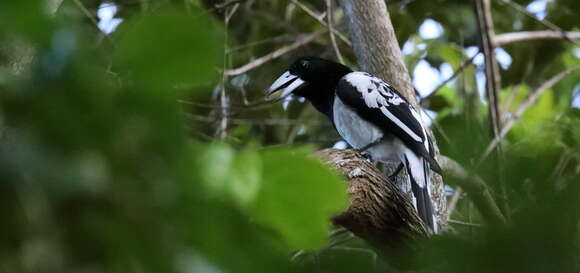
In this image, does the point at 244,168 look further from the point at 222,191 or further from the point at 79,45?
the point at 79,45

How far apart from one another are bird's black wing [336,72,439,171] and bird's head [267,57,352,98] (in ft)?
1.85

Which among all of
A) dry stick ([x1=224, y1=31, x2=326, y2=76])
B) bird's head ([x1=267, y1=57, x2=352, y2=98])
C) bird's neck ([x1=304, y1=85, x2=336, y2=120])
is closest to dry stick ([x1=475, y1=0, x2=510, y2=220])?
bird's head ([x1=267, y1=57, x2=352, y2=98])

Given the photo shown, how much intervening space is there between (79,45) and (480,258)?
38cm

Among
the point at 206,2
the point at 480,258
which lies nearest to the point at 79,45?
the point at 480,258

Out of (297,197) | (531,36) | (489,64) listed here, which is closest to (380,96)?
(489,64)

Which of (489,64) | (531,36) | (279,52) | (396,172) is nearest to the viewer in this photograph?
(396,172)

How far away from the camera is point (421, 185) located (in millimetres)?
4246

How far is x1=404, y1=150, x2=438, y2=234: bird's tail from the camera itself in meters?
3.93

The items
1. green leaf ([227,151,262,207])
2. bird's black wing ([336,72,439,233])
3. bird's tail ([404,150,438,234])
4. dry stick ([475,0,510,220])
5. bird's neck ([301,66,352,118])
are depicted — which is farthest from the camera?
bird's neck ([301,66,352,118])

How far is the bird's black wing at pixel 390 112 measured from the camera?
442 centimetres

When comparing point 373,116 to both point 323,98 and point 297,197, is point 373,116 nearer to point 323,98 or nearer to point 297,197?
point 323,98

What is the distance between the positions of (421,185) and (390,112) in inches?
18.9

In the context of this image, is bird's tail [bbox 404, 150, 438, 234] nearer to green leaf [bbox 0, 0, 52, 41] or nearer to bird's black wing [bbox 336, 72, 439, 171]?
bird's black wing [bbox 336, 72, 439, 171]

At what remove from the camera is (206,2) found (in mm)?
6035
